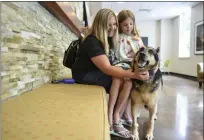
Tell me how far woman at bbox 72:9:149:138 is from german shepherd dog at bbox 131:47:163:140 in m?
0.08

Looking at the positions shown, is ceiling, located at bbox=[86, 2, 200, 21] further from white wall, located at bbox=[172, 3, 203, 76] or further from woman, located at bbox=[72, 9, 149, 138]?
woman, located at bbox=[72, 9, 149, 138]

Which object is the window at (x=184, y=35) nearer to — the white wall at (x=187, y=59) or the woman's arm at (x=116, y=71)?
the white wall at (x=187, y=59)

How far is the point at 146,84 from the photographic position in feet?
5.02

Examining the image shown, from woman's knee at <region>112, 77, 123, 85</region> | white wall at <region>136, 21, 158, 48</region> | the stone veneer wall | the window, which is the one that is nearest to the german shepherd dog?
woman's knee at <region>112, 77, 123, 85</region>

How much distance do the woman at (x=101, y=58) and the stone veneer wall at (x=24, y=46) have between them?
0.34 m

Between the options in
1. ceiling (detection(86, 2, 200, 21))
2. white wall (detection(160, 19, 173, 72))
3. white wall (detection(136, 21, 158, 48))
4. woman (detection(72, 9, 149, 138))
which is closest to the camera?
woman (detection(72, 9, 149, 138))

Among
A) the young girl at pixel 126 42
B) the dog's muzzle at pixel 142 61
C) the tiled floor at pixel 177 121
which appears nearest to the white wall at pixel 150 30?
the tiled floor at pixel 177 121

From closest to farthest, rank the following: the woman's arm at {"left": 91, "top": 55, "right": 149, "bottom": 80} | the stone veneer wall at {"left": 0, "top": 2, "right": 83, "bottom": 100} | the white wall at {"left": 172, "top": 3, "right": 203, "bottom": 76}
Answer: the stone veneer wall at {"left": 0, "top": 2, "right": 83, "bottom": 100}, the woman's arm at {"left": 91, "top": 55, "right": 149, "bottom": 80}, the white wall at {"left": 172, "top": 3, "right": 203, "bottom": 76}

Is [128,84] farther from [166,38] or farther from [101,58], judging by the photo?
[166,38]

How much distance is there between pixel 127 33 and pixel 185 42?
811 centimetres

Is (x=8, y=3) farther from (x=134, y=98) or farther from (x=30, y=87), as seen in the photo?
(x=134, y=98)

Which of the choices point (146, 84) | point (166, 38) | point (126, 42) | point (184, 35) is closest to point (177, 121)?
point (146, 84)

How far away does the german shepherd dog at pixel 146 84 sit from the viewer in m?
1.45

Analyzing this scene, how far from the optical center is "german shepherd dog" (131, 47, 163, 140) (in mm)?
1454
